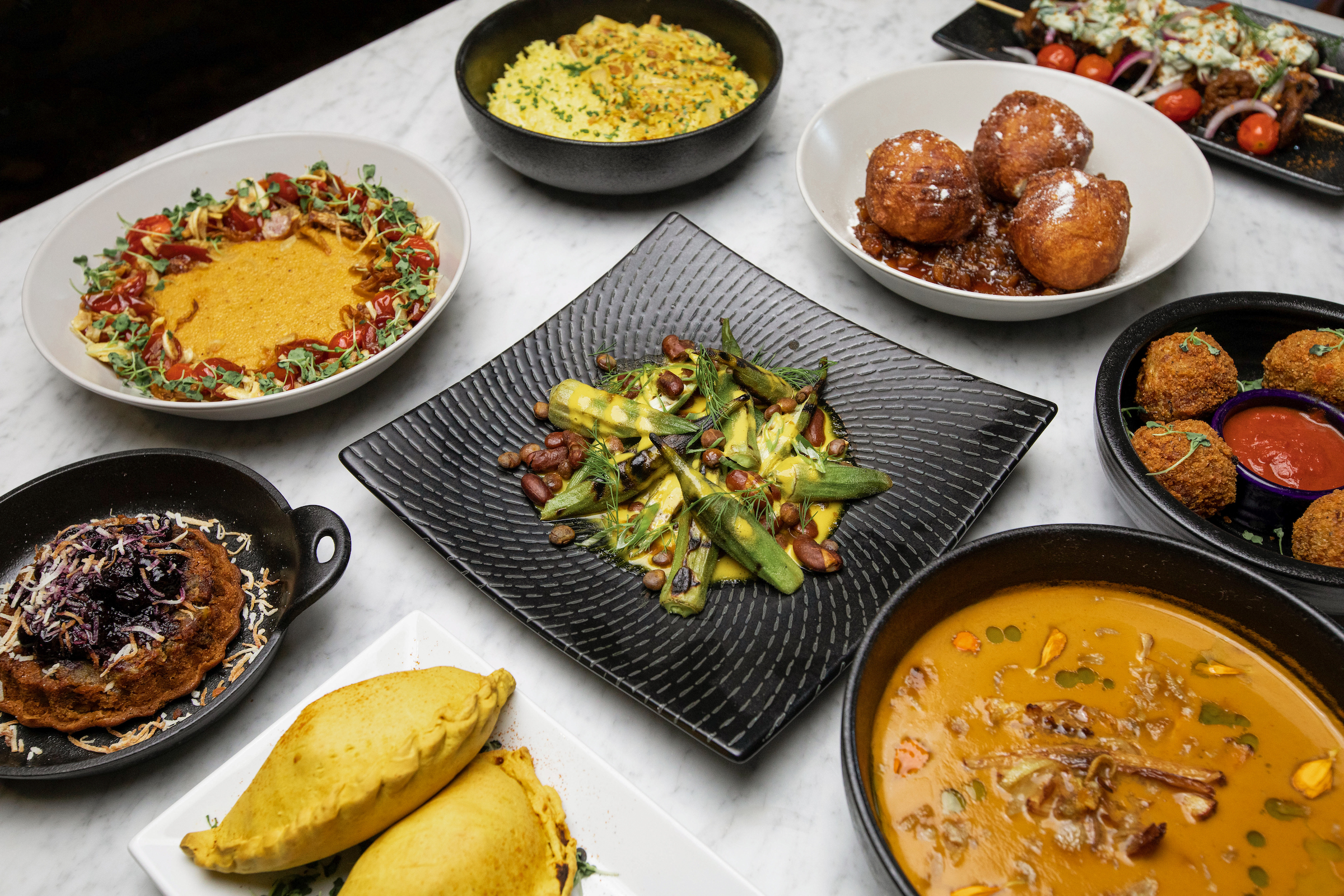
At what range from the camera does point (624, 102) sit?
3.20 meters

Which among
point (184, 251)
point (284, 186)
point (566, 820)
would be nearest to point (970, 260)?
point (566, 820)

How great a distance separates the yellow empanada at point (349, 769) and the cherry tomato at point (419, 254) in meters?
1.40

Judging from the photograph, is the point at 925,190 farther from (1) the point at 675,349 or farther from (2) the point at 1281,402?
(2) the point at 1281,402

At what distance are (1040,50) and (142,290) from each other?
336cm

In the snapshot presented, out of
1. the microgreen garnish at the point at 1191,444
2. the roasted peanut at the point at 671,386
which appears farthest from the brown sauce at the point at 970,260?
the roasted peanut at the point at 671,386

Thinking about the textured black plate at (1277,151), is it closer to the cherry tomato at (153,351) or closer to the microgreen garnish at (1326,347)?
the microgreen garnish at (1326,347)

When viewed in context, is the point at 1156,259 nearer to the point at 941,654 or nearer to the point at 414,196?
the point at 941,654

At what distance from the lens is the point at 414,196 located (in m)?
2.81

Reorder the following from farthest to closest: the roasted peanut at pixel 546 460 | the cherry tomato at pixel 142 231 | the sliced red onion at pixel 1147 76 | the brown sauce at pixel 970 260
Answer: the sliced red onion at pixel 1147 76
the cherry tomato at pixel 142 231
the brown sauce at pixel 970 260
the roasted peanut at pixel 546 460

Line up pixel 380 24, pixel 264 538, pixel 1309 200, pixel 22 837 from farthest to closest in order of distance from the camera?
1. pixel 380 24
2. pixel 1309 200
3. pixel 264 538
4. pixel 22 837

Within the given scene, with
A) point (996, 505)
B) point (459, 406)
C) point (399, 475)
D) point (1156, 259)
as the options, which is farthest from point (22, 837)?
point (1156, 259)

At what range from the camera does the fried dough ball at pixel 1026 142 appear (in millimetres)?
2621

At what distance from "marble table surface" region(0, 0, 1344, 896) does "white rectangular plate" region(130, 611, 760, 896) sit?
0.19 metres

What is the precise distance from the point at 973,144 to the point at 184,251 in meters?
2.64
